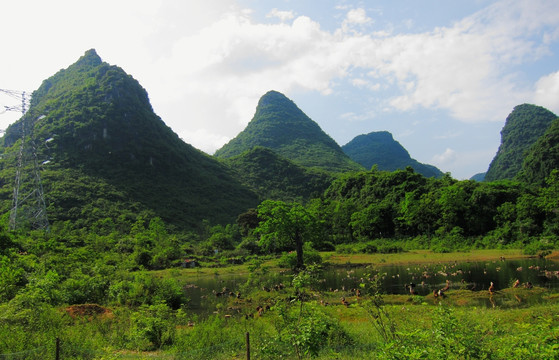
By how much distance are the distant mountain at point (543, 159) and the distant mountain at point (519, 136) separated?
151ft

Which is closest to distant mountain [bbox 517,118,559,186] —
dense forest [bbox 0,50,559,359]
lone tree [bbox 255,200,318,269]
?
dense forest [bbox 0,50,559,359]

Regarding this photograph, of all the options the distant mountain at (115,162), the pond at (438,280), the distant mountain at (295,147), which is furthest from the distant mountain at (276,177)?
Answer: the pond at (438,280)

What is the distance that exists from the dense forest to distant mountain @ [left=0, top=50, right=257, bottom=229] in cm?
51

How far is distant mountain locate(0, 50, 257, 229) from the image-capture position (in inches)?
2933

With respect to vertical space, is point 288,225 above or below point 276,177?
below

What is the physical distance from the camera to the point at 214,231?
68.4 m

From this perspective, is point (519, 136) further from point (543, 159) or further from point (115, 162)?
point (115, 162)

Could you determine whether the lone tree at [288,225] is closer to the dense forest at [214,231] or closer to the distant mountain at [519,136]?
the dense forest at [214,231]

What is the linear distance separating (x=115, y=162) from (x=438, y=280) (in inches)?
3652

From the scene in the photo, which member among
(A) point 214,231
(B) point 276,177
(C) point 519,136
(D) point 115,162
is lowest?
(A) point 214,231

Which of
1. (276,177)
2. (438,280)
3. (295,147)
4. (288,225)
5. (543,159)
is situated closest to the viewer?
(438,280)

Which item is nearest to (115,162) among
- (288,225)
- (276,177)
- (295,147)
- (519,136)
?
(276,177)

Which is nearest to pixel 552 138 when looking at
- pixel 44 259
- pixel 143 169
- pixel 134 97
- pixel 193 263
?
pixel 193 263

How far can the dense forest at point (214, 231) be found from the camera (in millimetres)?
9641
